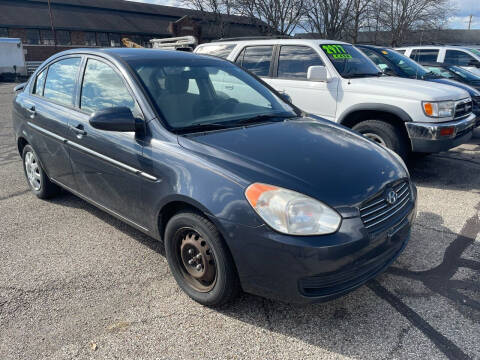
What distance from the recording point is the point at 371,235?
7.82 feet

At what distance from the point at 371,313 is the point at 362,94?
361cm

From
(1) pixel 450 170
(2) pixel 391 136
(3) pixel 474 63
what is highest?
(3) pixel 474 63

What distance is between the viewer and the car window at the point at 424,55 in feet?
36.9

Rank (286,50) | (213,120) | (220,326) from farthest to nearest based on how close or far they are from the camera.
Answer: (286,50) → (213,120) → (220,326)

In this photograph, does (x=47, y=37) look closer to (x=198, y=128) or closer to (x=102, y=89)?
(x=102, y=89)

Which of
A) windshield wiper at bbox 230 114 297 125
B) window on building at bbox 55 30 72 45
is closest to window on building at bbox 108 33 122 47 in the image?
window on building at bbox 55 30 72 45

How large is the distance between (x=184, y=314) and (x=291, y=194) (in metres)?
1.16

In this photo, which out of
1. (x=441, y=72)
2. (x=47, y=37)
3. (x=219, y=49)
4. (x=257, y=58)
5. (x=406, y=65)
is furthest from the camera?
(x=47, y=37)

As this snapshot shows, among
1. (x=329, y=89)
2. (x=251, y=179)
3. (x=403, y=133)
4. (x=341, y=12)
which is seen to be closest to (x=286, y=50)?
(x=329, y=89)

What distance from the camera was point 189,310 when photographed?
2736mm

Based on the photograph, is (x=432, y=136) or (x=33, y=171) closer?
(x=33, y=171)

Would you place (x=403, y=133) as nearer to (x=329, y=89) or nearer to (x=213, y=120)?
(x=329, y=89)

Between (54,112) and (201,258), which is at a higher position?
(54,112)

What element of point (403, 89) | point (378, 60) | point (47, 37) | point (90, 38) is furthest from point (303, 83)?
point (90, 38)
